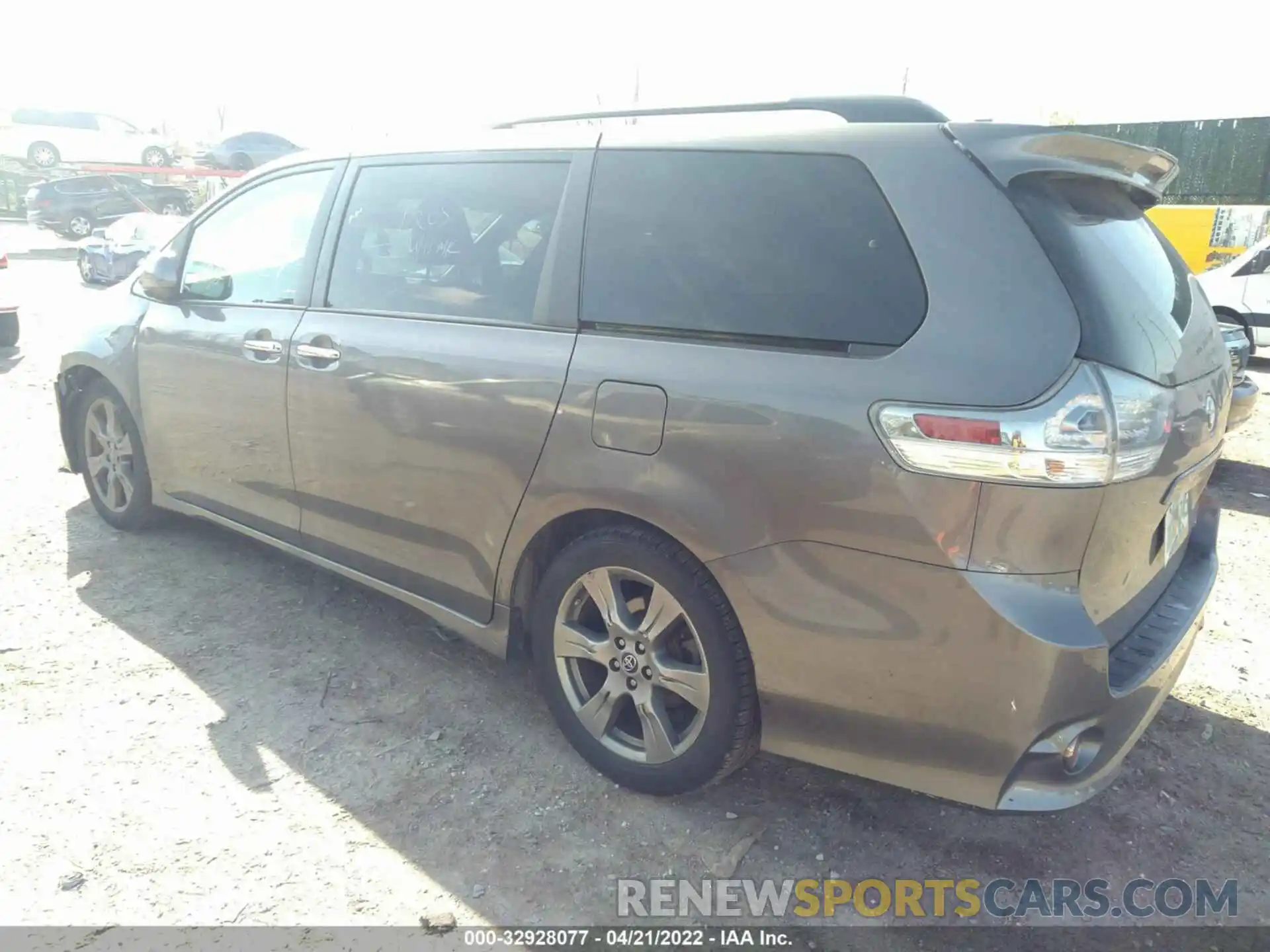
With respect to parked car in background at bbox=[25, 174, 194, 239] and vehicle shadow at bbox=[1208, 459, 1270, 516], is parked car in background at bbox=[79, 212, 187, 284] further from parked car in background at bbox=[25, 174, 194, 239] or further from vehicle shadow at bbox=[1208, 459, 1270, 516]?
vehicle shadow at bbox=[1208, 459, 1270, 516]

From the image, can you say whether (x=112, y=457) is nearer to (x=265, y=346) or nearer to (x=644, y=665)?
(x=265, y=346)

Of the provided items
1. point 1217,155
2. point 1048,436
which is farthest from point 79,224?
point 1217,155

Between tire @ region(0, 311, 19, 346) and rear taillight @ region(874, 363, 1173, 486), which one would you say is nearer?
rear taillight @ region(874, 363, 1173, 486)

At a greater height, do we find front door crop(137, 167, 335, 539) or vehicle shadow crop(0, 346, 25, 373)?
front door crop(137, 167, 335, 539)

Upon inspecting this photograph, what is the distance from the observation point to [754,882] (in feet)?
7.82

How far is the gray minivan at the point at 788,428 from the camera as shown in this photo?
195cm

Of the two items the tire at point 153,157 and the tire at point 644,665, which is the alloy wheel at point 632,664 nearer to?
the tire at point 644,665

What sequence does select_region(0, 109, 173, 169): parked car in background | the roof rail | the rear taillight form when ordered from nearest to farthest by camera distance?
the rear taillight → the roof rail → select_region(0, 109, 173, 169): parked car in background

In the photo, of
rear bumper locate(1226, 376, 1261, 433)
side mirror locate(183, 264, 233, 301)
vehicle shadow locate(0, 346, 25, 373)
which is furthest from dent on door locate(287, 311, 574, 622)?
vehicle shadow locate(0, 346, 25, 373)

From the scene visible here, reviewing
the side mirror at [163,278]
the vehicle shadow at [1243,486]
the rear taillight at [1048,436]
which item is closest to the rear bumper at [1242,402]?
the vehicle shadow at [1243,486]

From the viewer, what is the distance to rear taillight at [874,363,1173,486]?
1878 mm

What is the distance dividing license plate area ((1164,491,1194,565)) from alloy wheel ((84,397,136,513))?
4.28 meters

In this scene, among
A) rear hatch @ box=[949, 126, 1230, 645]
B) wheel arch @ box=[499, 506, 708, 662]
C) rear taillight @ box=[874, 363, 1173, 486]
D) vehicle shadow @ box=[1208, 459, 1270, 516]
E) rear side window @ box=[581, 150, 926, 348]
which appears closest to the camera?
rear taillight @ box=[874, 363, 1173, 486]

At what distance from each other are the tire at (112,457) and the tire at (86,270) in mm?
13315
